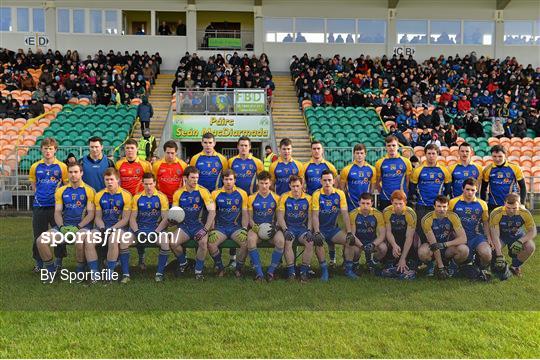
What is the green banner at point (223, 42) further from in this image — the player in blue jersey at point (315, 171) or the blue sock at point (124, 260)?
the blue sock at point (124, 260)

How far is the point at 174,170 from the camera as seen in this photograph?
745cm

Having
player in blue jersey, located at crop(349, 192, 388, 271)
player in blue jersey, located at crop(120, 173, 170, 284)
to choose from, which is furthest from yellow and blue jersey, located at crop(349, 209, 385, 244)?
player in blue jersey, located at crop(120, 173, 170, 284)

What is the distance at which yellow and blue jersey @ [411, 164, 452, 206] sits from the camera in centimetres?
763

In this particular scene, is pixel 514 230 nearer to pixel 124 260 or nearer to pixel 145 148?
pixel 124 260

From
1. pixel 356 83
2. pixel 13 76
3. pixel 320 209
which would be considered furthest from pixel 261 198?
pixel 13 76

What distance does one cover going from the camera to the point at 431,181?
25.1 ft

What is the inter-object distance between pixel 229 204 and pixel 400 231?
2.32 metres

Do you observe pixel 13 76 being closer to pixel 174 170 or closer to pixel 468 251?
pixel 174 170

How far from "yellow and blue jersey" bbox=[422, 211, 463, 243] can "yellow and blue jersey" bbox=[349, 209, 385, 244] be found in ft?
1.88

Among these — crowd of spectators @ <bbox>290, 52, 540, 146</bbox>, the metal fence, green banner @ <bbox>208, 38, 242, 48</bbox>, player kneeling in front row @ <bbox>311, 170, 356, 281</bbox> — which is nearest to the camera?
player kneeling in front row @ <bbox>311, 170, 356, 281</bbox>

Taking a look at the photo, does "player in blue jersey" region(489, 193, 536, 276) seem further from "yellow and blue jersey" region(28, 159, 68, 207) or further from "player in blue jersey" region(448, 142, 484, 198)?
"yellow and blue jersey" region(28, 159, 68, 207)

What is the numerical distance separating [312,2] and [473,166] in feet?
57.3

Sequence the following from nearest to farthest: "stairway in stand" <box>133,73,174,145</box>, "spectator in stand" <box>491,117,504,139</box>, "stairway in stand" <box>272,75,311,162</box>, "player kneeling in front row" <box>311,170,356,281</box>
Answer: "player kneeling in front row" <box>311,170,356,281</box> < "stairway in stand" <box>272,75,311,162</box> < "stairway in stand" <box>133,73,174,145</box> < "spectator in stand" <box>491,117,504,139</box>

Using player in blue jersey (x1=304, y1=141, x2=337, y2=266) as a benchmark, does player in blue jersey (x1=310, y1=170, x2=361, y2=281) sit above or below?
below
